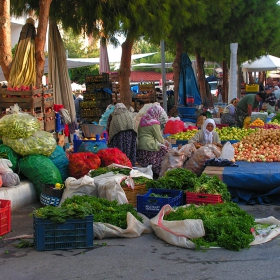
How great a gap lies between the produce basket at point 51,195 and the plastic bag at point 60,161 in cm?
103

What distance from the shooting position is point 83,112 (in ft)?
63.0

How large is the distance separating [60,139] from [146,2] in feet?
12.6

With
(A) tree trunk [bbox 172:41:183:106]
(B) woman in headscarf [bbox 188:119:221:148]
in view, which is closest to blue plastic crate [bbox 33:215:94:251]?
(B) woman in headscarf [bbox 188:119:221:148]

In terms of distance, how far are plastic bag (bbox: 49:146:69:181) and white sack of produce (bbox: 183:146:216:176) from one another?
235 cm

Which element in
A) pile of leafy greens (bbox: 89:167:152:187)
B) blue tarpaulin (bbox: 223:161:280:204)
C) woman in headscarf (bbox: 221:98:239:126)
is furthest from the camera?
woman in headscarf (bbox: 221:98:239:126)

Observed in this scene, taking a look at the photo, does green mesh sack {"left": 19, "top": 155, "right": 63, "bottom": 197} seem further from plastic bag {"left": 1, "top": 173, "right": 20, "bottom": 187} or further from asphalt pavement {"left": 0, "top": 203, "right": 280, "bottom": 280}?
asphalt pavement {"left": 0, "top": 203, "right": 280, "bottom": 280}

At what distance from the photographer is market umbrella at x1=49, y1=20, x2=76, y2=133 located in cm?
1227

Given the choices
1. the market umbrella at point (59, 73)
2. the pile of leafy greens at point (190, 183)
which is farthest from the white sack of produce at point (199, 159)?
the market umbrella at point (59, 73)

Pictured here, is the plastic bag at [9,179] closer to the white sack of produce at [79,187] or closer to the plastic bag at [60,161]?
the white sack of produce at [79,187]

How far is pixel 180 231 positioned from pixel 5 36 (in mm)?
6062

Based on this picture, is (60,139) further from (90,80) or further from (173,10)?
(90,80)

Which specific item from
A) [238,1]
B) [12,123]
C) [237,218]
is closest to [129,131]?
[12,123]

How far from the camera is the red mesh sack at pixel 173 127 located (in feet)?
49.8

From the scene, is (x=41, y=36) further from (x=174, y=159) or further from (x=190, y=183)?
(x=190, y=183)
